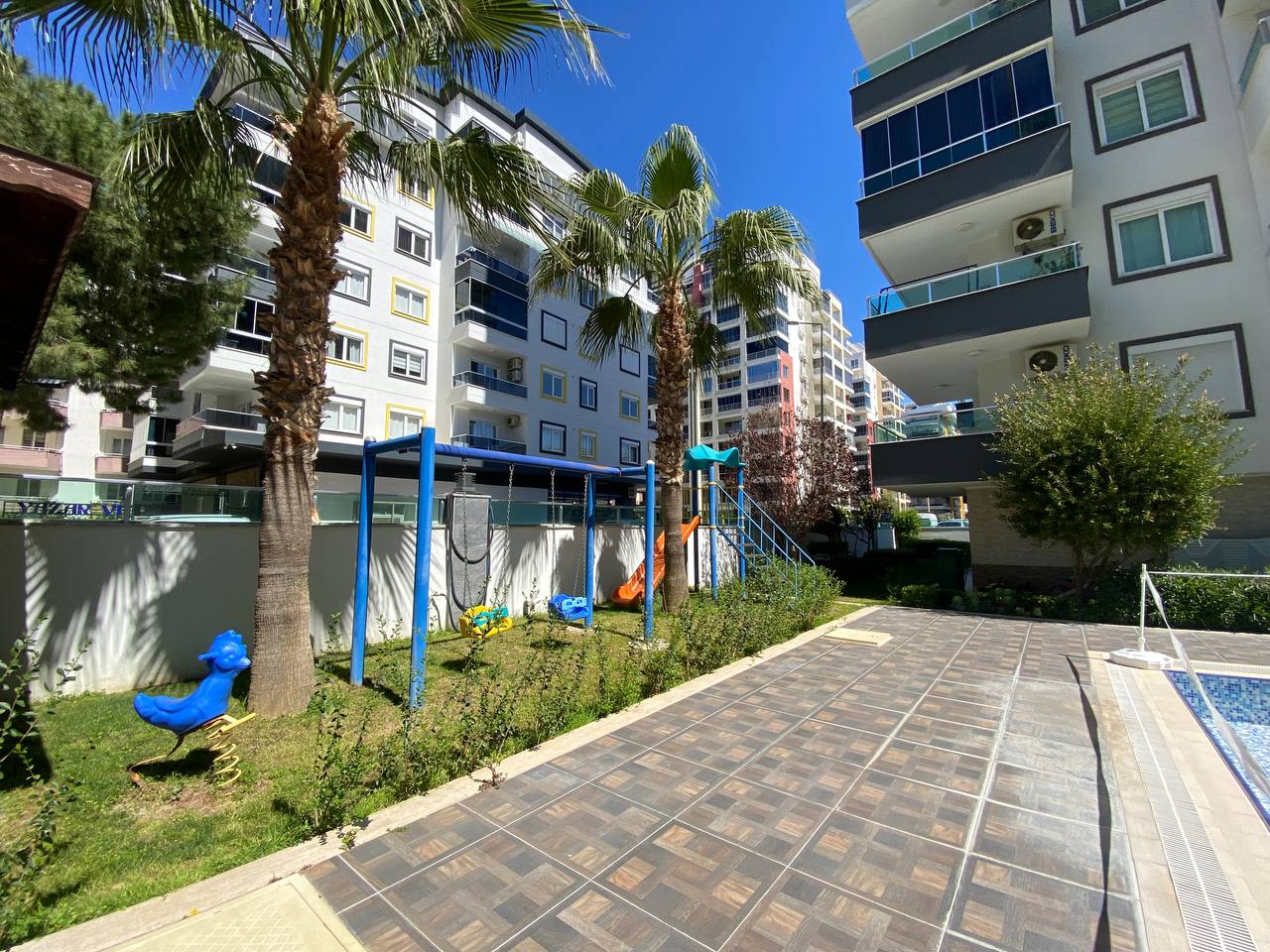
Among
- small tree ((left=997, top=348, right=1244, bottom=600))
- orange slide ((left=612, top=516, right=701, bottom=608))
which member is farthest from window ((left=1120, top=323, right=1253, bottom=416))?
orange slide ((left=612, top=516, right=701, bottom=608))

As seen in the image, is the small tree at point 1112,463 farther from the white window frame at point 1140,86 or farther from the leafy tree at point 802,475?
the leafy tree at point 802,475

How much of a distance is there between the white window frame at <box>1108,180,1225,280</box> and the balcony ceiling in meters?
7.73

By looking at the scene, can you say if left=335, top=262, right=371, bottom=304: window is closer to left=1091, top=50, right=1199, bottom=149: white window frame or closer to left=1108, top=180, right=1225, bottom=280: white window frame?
left=1091, top=50, right=1199, bottom=149: white window frame

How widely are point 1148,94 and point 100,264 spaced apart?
2206cm

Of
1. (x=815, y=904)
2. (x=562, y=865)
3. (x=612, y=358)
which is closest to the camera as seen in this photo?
(x=815, y=904)

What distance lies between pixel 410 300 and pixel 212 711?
2146 cm

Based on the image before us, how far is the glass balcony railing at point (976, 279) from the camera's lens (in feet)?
39.8

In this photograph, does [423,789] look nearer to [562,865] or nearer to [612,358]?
[562,865]

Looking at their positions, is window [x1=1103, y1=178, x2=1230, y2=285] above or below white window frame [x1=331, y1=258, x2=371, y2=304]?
below

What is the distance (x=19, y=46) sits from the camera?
4.73 meters

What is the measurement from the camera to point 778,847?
10.1 feet

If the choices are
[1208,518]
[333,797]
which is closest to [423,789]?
[333,797]

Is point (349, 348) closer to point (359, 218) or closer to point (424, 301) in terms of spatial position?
point (424, 301)

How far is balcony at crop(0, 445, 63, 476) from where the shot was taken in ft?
96.7
